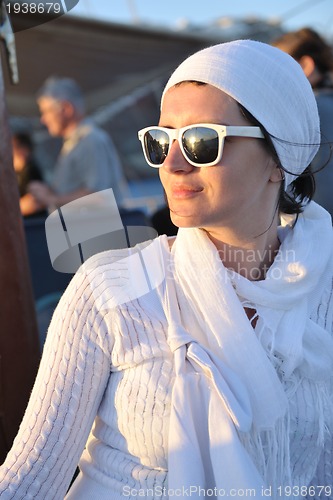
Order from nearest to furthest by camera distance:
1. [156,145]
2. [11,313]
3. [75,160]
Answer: [156,145] → [11,313] → [75,160]

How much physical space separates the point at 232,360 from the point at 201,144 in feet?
1.79

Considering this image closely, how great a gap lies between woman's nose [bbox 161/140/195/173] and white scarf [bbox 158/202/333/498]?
0.20m

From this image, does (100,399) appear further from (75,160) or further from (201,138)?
(75,160)

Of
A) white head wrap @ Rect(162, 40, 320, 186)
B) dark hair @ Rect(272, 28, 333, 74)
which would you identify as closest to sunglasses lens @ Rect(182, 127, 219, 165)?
white head wrap @ Rect(162, 40, 320, 186)

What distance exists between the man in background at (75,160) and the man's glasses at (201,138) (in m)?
2.78

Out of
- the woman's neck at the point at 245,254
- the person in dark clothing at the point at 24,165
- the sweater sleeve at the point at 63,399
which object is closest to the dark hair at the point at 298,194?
the woman's neck at the point at 245,254

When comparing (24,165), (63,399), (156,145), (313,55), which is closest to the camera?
(63,399)

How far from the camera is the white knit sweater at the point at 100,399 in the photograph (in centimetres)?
151

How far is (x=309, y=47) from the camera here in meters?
3.24

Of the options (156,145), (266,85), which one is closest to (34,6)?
(156,145)

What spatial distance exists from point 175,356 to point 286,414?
35 cm

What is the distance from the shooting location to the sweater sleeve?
1.49 meters

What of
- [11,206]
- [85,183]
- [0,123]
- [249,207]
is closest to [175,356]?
[249,207]

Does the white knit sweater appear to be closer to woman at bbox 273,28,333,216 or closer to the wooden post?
the wooden post
